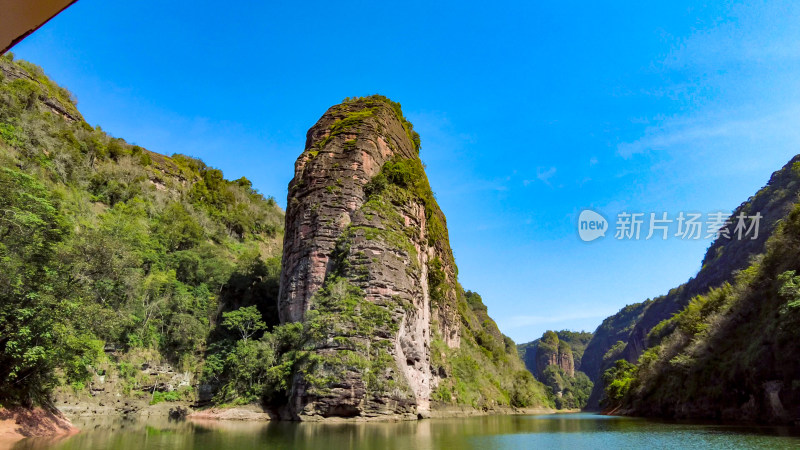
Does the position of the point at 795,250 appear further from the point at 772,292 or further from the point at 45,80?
the point at 45,80

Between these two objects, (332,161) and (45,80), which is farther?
(45,80)

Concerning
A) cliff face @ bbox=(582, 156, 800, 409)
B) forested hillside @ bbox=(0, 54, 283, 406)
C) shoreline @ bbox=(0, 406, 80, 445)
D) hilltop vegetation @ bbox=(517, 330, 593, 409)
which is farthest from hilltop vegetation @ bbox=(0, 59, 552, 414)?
hilltop vegetation @ bbox=(517, 330, 593, 409)

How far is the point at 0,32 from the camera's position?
210cm

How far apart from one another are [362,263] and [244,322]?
13859 mm

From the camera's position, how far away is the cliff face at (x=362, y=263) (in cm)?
2792

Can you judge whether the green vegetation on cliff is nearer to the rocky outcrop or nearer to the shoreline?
the shoreline

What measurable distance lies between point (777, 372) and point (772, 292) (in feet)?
20.7

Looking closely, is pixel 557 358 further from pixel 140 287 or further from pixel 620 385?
pixel 140 287

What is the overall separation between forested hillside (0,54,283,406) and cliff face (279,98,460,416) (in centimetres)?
759

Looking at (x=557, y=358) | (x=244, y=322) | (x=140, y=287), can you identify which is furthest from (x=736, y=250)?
(x=557, y=358)

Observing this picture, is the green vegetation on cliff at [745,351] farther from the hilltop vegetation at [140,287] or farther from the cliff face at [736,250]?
the cliff face at [736,250]

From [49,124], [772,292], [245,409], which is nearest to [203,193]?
[49,124]

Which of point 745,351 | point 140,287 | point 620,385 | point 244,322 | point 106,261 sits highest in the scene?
point 106,261

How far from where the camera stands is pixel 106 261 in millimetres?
26797
